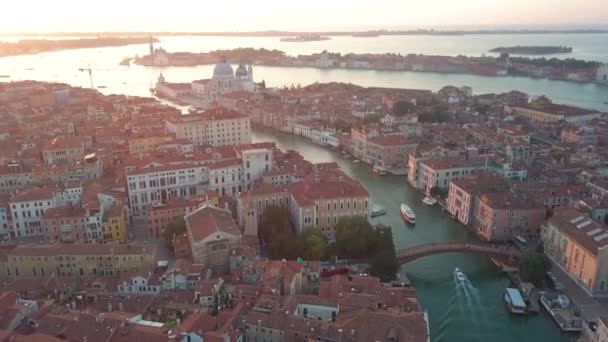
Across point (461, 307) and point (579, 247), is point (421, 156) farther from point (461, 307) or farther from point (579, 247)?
point (461, 307)

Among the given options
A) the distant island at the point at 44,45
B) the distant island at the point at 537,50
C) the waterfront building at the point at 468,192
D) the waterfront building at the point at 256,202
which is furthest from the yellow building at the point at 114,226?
the distant island at the point at 44,45

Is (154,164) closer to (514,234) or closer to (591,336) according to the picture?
(514,234)

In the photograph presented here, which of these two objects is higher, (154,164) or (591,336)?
(154,164)

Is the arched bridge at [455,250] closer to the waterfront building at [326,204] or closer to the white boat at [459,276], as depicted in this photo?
the white boat at [459,276]

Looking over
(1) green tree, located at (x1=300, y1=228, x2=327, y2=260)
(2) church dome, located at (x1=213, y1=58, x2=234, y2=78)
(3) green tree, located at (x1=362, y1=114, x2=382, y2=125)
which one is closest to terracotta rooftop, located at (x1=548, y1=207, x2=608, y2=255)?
(1) green tree, located at (x1=300, y1=228, x2=327, y2=260)

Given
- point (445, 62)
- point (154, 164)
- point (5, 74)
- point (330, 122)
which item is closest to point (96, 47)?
point (5, 74)

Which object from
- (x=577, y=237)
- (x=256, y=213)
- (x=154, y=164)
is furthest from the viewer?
(x=154, y=164)

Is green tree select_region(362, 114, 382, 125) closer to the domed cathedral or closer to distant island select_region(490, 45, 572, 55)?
the domed cathedral
